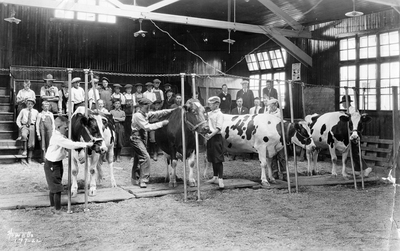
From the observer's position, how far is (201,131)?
27.1ft

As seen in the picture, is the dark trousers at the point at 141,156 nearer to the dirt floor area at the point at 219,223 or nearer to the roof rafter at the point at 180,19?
the dirt floor area at the point at 219,223

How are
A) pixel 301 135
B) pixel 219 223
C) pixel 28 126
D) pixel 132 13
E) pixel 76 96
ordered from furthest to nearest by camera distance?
pixel 76 96, pixel 28 126, pixel 132 13, pixel 301 135, pixel 219 223

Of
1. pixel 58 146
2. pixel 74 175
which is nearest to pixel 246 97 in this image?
pixel 74 175

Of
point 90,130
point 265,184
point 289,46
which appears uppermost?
point 289,46

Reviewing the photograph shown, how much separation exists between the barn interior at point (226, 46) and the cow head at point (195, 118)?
1493 mm

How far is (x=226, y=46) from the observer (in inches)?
872

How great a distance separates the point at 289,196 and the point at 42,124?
8.64 m

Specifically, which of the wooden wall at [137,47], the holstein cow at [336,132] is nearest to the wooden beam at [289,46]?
the wooden wall at [137,47]

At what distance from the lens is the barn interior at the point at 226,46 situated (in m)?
13.5

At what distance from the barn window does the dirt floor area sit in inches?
219

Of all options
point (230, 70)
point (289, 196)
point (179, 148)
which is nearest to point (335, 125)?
point (289, 196)

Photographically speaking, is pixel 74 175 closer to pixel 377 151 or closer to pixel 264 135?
pixel 264 135

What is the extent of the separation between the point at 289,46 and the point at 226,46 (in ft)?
23.0

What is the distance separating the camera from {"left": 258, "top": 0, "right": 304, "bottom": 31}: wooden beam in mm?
13235
